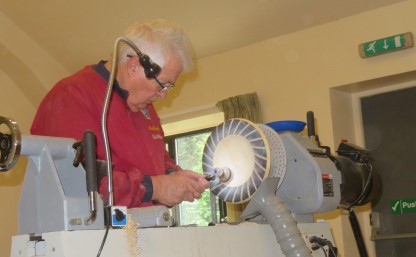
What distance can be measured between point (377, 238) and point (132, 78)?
2.71m

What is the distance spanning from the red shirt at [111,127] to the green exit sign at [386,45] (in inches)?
88.3

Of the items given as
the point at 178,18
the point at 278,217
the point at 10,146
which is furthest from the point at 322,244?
the point at 178,18

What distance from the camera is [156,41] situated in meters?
2.04

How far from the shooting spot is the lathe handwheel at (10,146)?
1253 mm

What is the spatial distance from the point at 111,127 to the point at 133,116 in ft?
0.62

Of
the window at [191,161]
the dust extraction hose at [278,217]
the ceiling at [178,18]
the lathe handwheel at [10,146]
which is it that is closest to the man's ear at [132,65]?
the dust extraction hose at [278,217]

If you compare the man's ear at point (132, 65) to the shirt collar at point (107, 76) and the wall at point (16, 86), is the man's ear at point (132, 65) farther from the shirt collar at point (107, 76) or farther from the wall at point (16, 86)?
the wall at point (16, 86)

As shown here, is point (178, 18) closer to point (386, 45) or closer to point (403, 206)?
point (386, 45)

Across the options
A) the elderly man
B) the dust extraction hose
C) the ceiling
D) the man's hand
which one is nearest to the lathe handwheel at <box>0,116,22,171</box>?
the elderly man

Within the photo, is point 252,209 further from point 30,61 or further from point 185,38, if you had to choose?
point 30,61

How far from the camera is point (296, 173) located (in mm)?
1991

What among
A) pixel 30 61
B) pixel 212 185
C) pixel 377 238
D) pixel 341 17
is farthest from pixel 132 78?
pixel 30 61

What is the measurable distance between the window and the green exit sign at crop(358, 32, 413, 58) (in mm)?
1817

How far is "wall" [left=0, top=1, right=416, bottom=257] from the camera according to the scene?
3.92 metres
